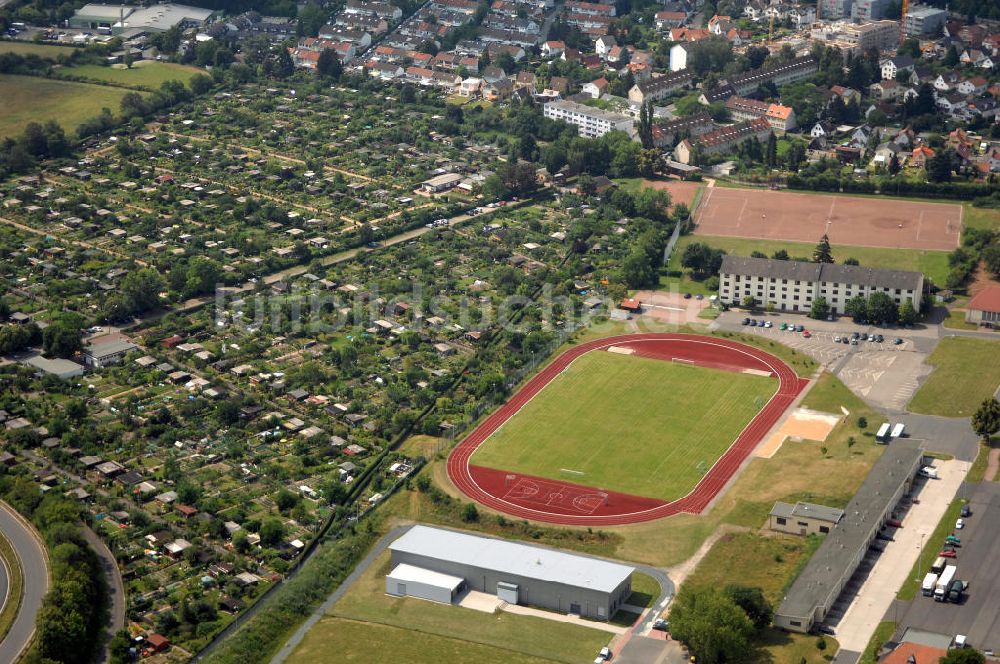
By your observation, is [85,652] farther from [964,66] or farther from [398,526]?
[964,66]

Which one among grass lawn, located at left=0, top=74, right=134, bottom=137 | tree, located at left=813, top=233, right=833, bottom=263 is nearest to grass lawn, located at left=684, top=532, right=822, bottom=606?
tree, located at left=813, top=233, right=833, bottom=263

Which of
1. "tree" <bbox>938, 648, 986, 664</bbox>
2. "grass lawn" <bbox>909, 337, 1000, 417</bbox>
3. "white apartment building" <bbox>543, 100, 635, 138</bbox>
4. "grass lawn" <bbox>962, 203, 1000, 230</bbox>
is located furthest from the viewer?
"white apartment building" <bbox>543, 100, 635, 138</bbox>

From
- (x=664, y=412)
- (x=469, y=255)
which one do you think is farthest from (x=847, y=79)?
(x=664, y=412)

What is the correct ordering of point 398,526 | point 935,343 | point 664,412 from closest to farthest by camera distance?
point 398,526
point 664,412
point 935,343

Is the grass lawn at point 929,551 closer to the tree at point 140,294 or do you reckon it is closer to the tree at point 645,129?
the tree at point 140,294

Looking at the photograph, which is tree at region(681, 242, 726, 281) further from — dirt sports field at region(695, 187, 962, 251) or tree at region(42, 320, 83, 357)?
tree at region(42, 320, 83, 357)

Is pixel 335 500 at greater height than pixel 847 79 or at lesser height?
lesser

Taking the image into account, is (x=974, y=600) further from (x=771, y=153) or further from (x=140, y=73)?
(x=140, y=73)
